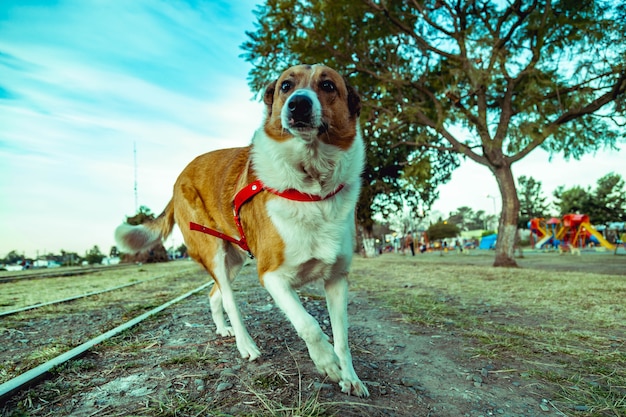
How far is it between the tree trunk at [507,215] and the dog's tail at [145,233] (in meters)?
11.0

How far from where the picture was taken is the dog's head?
8.09 feet

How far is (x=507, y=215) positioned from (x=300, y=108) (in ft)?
38.0

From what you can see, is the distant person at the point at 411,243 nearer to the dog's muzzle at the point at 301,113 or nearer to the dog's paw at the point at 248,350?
the dog's paw at the point at 248,350

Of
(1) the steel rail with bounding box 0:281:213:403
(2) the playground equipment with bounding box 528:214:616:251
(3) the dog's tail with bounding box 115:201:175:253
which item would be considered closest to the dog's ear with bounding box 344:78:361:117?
(3) the dog's tail with bounding box 115:201:175:253

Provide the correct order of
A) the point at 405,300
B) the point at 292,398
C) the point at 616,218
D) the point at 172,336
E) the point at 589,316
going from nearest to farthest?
the point at 292,398, the point at 172,336, the point at 589,316, the point at 405,300, the point at 616,218

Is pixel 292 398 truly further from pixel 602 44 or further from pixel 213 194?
pixel 602 44

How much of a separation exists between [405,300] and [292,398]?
3.47 m

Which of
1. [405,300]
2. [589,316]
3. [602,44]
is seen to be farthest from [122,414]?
[602,44]

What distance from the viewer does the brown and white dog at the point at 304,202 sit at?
2.37m

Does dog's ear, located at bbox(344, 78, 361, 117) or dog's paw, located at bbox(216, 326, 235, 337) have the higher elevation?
dog's ear, located at bbox(344, 78, 361, 117)

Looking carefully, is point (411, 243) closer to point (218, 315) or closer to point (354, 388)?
point (218, 315)

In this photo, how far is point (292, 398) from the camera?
2.02m

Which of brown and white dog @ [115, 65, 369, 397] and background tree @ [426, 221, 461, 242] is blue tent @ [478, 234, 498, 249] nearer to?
background tree @ [426, 221, 461, 242]

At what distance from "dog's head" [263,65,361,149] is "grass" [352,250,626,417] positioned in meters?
1.97
